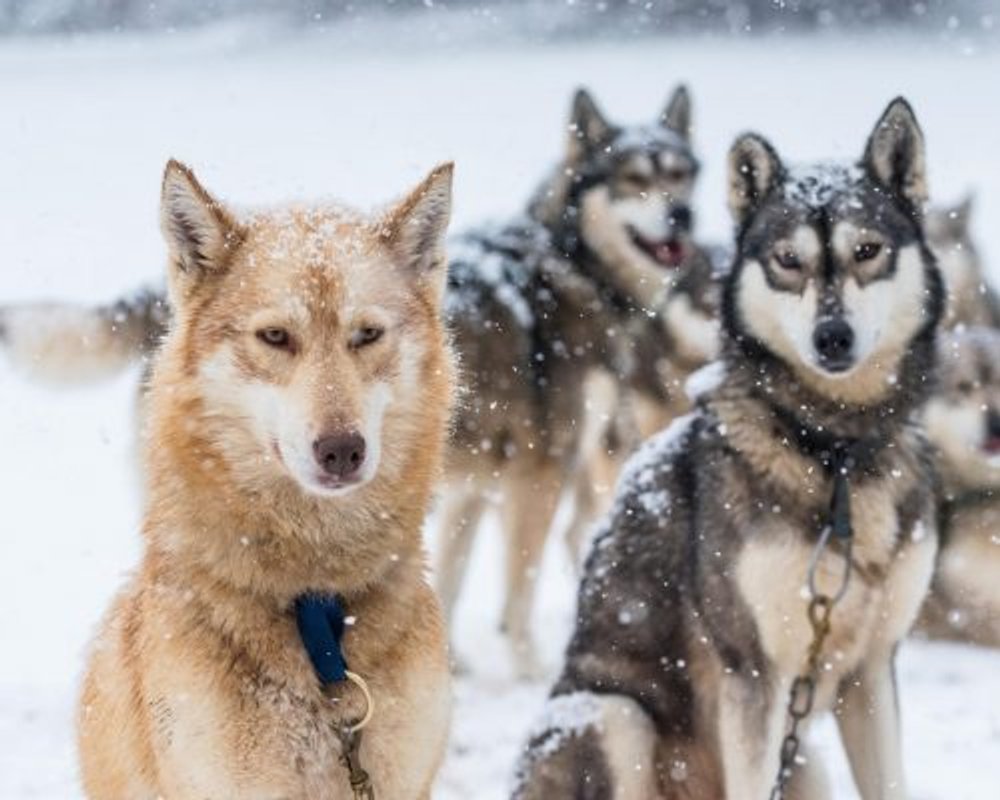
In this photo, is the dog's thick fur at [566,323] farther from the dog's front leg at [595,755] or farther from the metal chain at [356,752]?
the metal chain at [356,752]

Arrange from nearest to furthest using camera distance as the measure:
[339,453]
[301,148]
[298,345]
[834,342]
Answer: [339,453] < [298,345] < [834,342] < [301,148]

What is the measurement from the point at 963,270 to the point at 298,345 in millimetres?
5794

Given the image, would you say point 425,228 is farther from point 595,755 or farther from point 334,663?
point 595,755

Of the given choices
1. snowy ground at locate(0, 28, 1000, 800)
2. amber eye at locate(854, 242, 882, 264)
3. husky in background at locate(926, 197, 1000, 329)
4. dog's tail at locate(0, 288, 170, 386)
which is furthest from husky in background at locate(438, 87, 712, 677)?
amber eye at locate(854, 242, 882, 264)

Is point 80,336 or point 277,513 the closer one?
point 277,513

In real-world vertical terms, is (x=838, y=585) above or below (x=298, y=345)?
below

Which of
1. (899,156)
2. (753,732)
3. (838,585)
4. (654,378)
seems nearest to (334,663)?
(753,732)

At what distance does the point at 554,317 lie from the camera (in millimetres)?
6059

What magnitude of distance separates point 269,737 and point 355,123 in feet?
42.5

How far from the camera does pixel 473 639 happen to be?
619cm

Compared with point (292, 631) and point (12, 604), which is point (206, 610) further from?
point (12, 604)

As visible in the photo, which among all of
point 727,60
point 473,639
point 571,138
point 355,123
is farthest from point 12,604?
point 727,60

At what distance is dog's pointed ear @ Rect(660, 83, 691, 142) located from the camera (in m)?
6.67

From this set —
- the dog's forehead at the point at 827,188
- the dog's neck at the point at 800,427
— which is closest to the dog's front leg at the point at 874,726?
the dog's neck at the point at 800,427
